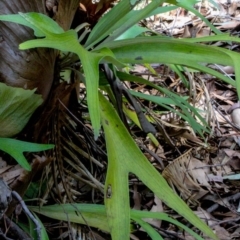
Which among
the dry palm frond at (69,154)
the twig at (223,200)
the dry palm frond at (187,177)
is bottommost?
the twig at (223,200)

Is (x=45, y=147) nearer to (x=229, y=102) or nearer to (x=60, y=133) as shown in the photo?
(x=60, y=133)

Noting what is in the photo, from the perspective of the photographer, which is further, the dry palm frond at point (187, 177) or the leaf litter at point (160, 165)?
the dry palm frond at point (187, 177)

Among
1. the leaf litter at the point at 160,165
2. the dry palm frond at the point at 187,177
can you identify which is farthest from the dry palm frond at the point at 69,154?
the dry palm frond at the point at 187,177

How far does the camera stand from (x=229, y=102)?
6.64 ft

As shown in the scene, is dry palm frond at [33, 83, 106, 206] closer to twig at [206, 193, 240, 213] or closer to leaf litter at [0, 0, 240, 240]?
leaf litter at [0, 0, 240, 240]

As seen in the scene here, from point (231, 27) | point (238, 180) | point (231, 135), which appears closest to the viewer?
point (238, 180)

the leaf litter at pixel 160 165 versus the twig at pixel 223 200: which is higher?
the leaf litter at pixel 160 165

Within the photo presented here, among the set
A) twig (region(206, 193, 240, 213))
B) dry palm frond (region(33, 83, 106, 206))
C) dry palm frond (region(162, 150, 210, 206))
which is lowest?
twig (region(206, 193, 240, 213))

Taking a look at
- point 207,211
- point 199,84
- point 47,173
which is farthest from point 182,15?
point 47,173

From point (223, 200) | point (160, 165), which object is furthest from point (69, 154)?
point (223, 200)

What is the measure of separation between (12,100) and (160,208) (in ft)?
1.70

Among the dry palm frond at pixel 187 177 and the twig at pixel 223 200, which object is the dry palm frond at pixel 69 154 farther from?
the twig at pixel 223 200

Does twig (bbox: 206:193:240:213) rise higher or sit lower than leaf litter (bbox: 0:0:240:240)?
lower

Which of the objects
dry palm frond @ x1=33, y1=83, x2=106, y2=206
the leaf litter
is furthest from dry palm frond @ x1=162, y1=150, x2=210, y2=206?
dry palm frond @ x1=33, y1=83, x2=106, y2=206
